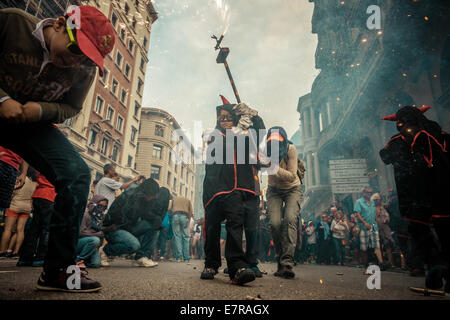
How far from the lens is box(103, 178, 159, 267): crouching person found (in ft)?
14.6

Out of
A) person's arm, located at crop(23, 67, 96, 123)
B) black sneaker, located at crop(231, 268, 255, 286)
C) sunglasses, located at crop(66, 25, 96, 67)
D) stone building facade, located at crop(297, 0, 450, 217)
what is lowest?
black sneaker, located at crop(231, 268, 255, 286)

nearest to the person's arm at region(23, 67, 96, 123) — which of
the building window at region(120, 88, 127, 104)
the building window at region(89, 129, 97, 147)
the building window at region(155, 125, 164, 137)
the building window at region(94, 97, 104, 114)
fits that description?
the building window at region(89, 129, 97, 147)

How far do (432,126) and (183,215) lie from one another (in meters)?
6.64

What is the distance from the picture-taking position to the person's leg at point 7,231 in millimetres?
5113

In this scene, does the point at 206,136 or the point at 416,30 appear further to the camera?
the point at 416,30

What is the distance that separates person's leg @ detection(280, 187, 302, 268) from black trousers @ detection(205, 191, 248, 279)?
3.56 ft

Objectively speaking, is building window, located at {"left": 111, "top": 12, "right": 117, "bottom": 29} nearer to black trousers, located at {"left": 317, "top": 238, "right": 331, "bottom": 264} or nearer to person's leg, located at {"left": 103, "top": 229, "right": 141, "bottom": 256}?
black trousers, located at {"left": 317, "top": 238, "right": 331, "bottom": 264}

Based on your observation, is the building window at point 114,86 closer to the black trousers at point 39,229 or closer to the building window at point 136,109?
the building window at point 136,109

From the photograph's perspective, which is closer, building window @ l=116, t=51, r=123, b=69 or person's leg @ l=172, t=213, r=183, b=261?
person's leg @ l=172, t=213, r=183, b=261

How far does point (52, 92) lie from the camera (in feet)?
5.89

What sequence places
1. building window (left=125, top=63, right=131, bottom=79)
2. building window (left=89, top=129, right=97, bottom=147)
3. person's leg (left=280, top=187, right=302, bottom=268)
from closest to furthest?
1. person's leg (left=280, top=187, right=302, bottom=268)
2. building window (left=89, top=129, right=97, bottom=147)
3. building window (left=125, top=63, right=131, bottom=79)
